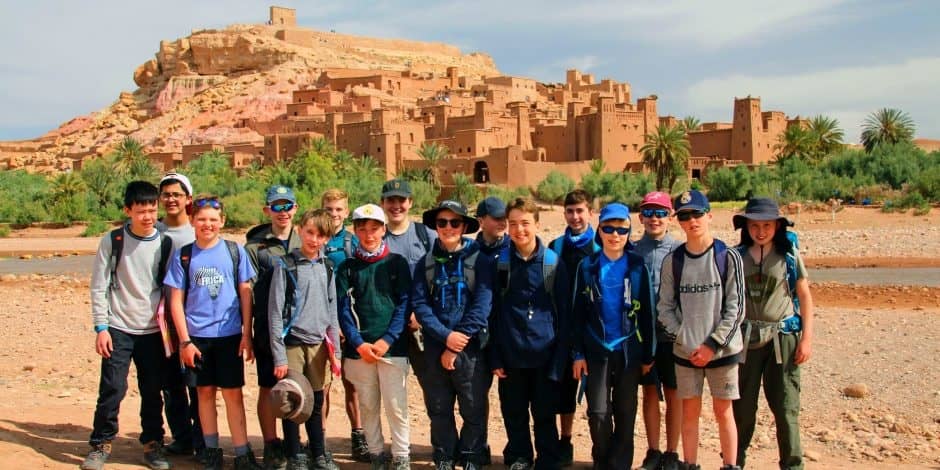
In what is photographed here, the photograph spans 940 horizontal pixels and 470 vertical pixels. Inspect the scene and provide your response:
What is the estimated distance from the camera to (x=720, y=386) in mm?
4980

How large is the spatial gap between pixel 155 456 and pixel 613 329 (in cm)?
289

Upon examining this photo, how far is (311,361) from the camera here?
5.28 m

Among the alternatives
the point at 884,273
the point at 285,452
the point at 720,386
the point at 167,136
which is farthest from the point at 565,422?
the point at 167,136

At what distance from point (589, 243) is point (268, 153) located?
40064 mm

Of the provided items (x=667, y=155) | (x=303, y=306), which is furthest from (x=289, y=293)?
(x=667, y=155)

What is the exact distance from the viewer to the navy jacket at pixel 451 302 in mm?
5145

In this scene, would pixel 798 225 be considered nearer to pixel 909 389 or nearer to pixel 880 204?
pixel 880 204

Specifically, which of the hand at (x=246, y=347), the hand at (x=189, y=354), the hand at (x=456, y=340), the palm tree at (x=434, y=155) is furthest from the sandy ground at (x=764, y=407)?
the palm tree at (x=434, y=155)

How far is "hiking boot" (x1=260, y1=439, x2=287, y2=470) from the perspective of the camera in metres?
5.31

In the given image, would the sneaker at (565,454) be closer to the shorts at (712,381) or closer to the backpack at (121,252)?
the shorts at (712,381)

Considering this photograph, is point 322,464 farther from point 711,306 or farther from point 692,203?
point 692,203

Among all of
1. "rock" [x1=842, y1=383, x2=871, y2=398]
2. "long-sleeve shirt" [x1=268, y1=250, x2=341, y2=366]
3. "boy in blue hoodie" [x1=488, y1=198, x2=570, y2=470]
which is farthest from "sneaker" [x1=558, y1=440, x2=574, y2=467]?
"rock" [x1=842, y1=383, x2=871, y2=398]

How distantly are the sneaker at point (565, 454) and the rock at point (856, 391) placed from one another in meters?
3.47

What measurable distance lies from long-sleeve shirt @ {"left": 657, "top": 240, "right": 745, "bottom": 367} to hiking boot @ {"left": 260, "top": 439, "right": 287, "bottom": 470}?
2.47 meters
